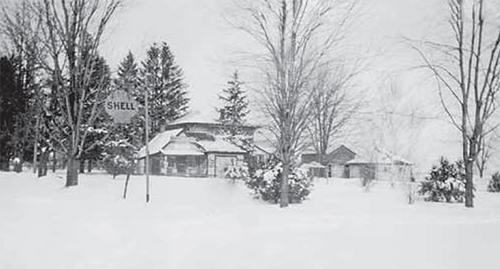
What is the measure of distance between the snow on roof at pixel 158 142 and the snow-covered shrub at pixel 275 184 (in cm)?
2631

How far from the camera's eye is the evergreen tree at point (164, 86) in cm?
A: 5184

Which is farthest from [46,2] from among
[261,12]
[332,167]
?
[332,167]

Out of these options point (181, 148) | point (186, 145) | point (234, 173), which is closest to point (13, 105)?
point (181, 148)

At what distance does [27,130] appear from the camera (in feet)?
108

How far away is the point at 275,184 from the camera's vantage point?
54.0ft

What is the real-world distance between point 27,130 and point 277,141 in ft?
75.3

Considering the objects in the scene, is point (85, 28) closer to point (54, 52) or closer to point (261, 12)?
point (54, 52)

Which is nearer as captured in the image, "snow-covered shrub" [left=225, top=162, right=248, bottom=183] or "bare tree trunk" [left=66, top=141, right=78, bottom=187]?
"bare tree trunk" [left=66, top=141, right=78, bottom=187]

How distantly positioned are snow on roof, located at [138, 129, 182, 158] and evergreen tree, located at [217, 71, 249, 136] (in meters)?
5.58

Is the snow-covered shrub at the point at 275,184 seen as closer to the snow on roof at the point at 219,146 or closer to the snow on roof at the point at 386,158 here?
the snow on roof at the point at 386,158

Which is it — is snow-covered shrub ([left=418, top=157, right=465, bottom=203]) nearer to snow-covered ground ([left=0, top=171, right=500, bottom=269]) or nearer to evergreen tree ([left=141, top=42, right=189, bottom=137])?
snow-covered ground ([left=0, top=171, right=500, bottom=269])

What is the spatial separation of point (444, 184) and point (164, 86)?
38.2 m

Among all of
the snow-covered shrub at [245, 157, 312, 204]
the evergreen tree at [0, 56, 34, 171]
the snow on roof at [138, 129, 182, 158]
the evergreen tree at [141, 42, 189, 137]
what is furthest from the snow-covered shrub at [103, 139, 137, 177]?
the snow-covered shrub at [245, 157, 312, 204]

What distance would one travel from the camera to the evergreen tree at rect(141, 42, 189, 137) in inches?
2041
